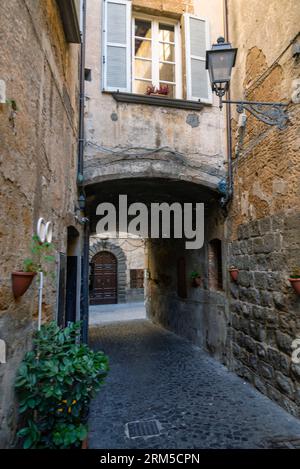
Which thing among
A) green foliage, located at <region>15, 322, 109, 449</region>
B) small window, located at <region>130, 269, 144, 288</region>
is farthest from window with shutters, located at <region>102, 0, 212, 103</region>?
small window, located at <region>130, 269, 144, 288</region>

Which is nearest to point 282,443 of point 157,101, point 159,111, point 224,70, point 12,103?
→ point 12,103

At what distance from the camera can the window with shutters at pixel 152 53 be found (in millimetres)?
5090

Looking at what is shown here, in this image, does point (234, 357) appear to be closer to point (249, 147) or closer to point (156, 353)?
point (156, 353)

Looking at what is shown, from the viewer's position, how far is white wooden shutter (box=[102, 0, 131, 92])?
16.5ft

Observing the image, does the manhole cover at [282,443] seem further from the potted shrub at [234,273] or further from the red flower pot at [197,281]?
the red flower pot at [197,281]

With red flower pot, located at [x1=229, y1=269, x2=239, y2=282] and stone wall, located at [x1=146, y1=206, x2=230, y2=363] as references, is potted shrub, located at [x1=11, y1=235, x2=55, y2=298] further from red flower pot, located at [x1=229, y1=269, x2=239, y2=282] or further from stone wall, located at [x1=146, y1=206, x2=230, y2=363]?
stone wall, located at [x1=146, y1=206, x2=230, y2=363]

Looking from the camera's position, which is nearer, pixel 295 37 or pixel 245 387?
pixel 295 37

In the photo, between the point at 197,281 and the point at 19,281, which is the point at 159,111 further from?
the point at 19,281

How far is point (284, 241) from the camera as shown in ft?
12.2

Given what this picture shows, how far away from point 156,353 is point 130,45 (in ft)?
18.8

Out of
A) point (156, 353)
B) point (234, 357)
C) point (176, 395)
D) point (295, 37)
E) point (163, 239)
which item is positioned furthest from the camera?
point (163, 239)

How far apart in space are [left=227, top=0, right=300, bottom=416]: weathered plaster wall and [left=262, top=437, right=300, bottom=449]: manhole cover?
1.51 feet

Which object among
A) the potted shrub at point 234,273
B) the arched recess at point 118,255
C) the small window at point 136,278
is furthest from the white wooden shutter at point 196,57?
the small window at point 136,278
